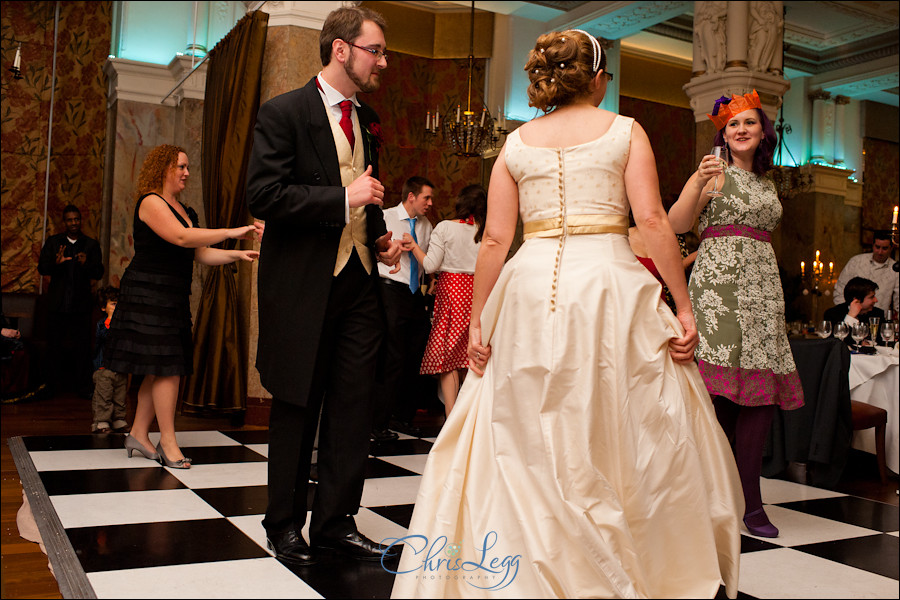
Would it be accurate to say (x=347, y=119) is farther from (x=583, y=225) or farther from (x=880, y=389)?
(x=880, y=389)

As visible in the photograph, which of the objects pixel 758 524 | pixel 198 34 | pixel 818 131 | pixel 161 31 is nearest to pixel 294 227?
→ pixel 758 524

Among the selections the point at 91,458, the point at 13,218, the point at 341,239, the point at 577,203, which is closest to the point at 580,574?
the point at 577,203

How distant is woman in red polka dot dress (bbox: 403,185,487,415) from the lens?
4594mm

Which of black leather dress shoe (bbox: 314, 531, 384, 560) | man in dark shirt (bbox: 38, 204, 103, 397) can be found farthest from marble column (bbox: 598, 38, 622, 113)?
black leather dress shoe (bbox: 314, 531, 384, 560)

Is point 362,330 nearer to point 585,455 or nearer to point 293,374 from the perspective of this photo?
point 293,374

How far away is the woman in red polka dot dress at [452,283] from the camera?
4.59 metres

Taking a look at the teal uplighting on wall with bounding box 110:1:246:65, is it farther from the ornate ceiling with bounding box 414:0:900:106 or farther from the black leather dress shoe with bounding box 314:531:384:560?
the black leather dress shoe with bounding box 314:531:384:560

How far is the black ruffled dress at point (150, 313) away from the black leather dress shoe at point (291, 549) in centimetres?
154

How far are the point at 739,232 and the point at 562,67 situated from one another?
3.74 feet

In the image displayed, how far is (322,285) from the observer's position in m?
2.05

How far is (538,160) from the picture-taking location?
5.95ft

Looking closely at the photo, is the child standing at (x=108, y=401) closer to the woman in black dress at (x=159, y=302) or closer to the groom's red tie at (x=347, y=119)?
the woman in black dress at (x=159, y=302)

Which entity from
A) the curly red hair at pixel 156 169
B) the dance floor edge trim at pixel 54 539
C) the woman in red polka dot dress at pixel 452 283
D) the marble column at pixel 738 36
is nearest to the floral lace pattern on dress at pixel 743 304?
the dance floor edge trim at pixel 54 539

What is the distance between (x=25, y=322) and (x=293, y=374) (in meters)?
5.72
